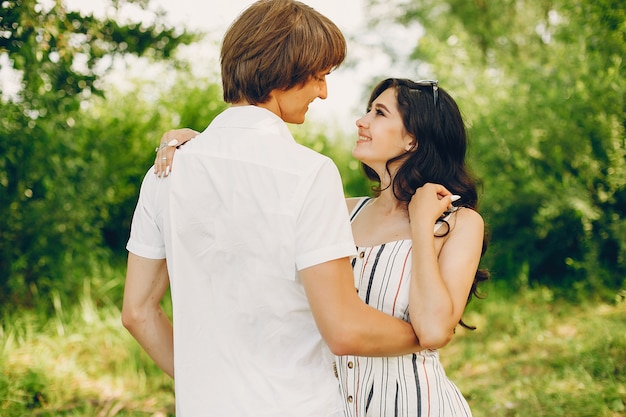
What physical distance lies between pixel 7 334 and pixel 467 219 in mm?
3682

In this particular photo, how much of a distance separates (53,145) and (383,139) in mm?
3195

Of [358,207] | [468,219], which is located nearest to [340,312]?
Answer: [468,219]

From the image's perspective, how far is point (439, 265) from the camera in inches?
85.7

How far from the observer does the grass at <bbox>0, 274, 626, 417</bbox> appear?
4.13 m

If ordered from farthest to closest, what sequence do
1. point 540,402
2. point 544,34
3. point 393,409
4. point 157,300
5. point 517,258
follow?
point 544,34 < point 517,258 < point 540,402 < point 393,409 < point 157,300

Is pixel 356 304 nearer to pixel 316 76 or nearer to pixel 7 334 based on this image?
pixel 316 76

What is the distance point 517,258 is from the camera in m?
7.10

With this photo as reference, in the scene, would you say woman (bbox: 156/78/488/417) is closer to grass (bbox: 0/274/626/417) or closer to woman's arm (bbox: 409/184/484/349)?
woman's arm (bbox: 409/184/484/349)

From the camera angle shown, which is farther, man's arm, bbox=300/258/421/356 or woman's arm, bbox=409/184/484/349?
woman's arm, bbox=409/184/484/349

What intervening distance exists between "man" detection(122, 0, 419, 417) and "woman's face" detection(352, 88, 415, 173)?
2.65 feet

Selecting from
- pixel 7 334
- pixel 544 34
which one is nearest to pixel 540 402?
pixel 7 334

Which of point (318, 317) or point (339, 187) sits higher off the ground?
point (339, 187)

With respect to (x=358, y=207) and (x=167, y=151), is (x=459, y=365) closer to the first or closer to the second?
(x=358, y=207)

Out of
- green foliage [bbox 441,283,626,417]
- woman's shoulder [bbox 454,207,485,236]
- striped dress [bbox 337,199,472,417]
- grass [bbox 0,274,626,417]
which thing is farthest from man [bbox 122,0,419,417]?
green foliage [bbox 441,283,626,417]
